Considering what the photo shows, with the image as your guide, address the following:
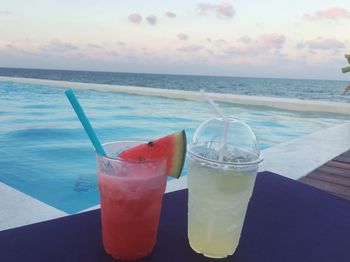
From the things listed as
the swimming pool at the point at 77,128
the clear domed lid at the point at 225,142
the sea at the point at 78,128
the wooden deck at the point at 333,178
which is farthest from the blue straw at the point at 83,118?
the wooden deck at the point at 333,178

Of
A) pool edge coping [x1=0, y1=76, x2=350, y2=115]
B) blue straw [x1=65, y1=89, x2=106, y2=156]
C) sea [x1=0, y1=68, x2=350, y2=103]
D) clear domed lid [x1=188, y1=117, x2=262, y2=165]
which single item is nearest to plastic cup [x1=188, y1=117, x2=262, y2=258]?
clear domed lid [x1=188, y1=117, x2=262, y2=165]

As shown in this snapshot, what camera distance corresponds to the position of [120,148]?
897mm

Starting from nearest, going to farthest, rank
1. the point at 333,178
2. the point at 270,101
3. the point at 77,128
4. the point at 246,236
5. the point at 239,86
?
1. the point at 246,236
2. the point at 333,178
3. the point at 77,128
4. the point at 270,101
5. the point at 239,86

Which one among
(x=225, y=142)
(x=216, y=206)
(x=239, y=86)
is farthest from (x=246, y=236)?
(x=239, y=86)

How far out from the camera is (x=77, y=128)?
620 cm

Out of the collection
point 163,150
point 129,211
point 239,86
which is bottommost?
point 239,86

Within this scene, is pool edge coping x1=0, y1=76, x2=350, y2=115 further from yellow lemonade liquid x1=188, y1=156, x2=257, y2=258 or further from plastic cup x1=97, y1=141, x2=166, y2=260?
plastic cup x1=97, y1=141, x2=166, y2=260

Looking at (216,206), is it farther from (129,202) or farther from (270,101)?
(270,101)

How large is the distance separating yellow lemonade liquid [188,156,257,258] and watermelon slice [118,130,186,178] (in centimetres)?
4

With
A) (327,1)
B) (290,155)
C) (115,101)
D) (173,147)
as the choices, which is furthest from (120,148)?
(327,1)

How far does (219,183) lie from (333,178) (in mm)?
2215

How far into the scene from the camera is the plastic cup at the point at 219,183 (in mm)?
828

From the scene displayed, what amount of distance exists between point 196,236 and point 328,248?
0.37 metres

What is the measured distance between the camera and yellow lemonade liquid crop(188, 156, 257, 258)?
0.83 meters
